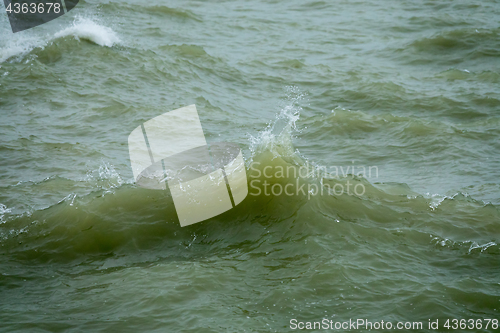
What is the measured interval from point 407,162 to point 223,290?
165 inches

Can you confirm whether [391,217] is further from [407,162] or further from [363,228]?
[407,162]

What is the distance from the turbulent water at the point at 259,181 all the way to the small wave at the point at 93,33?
59mm

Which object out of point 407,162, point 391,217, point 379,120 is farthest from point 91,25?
point 391,217

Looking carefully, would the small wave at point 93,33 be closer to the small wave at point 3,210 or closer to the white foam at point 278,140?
the white foam at point 278,140

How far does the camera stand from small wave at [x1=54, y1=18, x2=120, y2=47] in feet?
42.0

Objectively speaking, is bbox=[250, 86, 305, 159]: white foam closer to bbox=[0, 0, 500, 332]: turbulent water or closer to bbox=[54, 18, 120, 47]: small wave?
bbox=[0, 0, 500, 332]: turbulent water

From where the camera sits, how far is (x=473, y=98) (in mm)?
10125

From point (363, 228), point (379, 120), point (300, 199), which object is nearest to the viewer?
point (363, 228)

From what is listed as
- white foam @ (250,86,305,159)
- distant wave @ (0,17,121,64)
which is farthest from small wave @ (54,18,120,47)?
white foam @ (250,86,305,159)

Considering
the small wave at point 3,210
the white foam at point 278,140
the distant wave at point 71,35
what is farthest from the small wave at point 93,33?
the small wave at point 3,210

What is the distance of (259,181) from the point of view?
652cm

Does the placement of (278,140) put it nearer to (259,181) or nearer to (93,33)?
(259,181)

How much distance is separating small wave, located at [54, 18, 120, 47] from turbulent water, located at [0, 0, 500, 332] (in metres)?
0.06

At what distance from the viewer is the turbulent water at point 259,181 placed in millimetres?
4680
